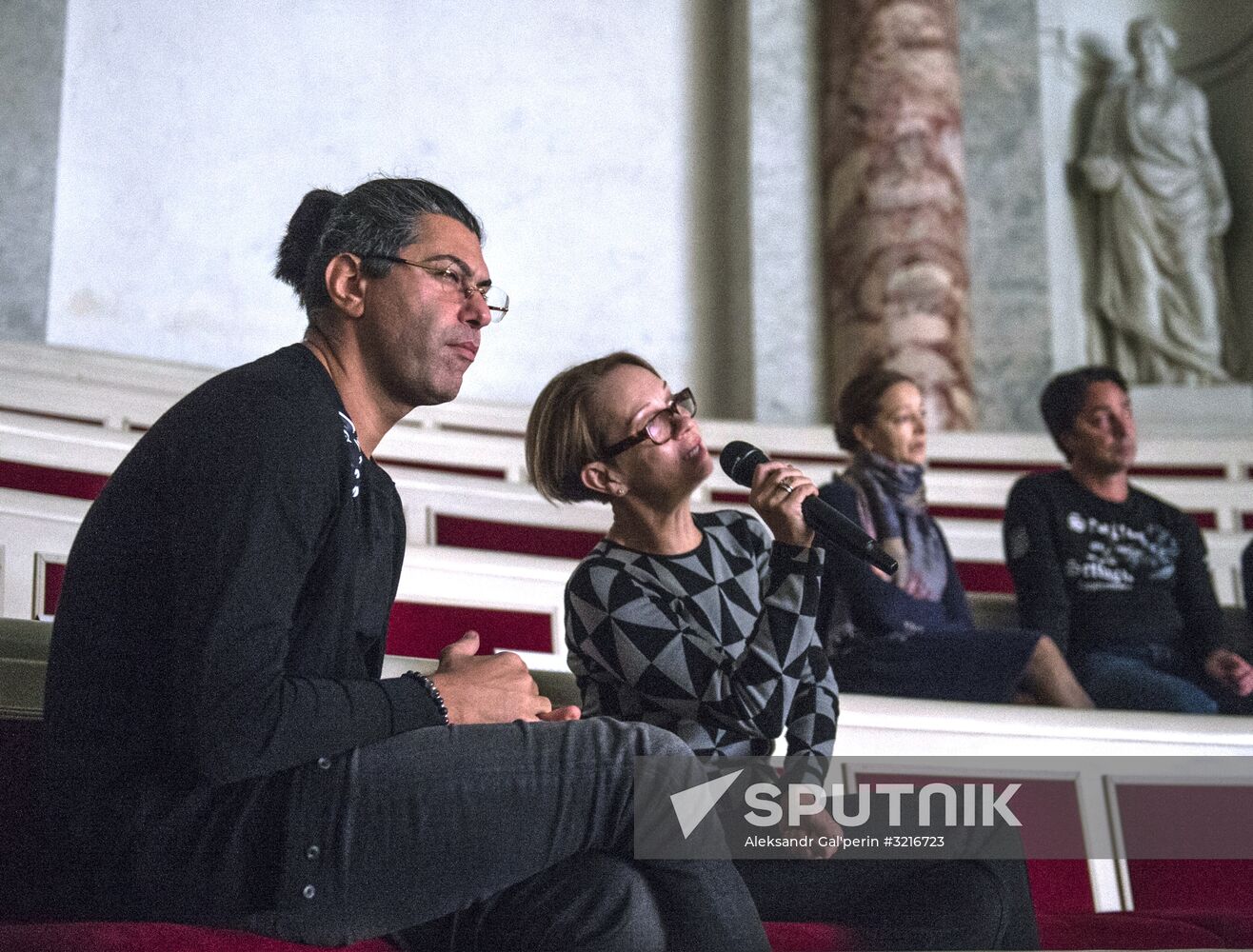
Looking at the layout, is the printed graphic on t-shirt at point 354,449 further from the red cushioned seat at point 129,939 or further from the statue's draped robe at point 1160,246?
the statue's draped robe at point 1160,246

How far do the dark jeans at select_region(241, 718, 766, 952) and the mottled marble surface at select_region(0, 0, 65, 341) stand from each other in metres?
3.44

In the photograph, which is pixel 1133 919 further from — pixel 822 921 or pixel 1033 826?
pixel 822 921

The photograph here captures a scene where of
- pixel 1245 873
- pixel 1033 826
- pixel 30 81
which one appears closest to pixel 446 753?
pixel 1033 826

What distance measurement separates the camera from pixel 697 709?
53.0 inches

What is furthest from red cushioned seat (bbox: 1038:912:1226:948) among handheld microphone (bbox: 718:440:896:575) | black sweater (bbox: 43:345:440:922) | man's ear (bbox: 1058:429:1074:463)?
man's ear (bbox: 1058:429:1074:463)

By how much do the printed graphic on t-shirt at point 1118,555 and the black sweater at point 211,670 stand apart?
174 centimetres

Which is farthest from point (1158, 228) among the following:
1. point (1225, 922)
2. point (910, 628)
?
point (1225, 922)

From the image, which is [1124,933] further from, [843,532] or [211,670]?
[211,670]

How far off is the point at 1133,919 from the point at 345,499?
991 millimetres

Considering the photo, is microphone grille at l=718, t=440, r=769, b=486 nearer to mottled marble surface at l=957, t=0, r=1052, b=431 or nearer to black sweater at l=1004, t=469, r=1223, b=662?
black sweater at l=1004, t=469, r=1223, b=662

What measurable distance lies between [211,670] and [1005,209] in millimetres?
4558

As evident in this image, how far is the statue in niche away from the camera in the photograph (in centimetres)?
516

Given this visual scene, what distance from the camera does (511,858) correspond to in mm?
1031

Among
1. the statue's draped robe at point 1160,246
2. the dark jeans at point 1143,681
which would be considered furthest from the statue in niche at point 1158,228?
the dark jeans at point 1143,681
